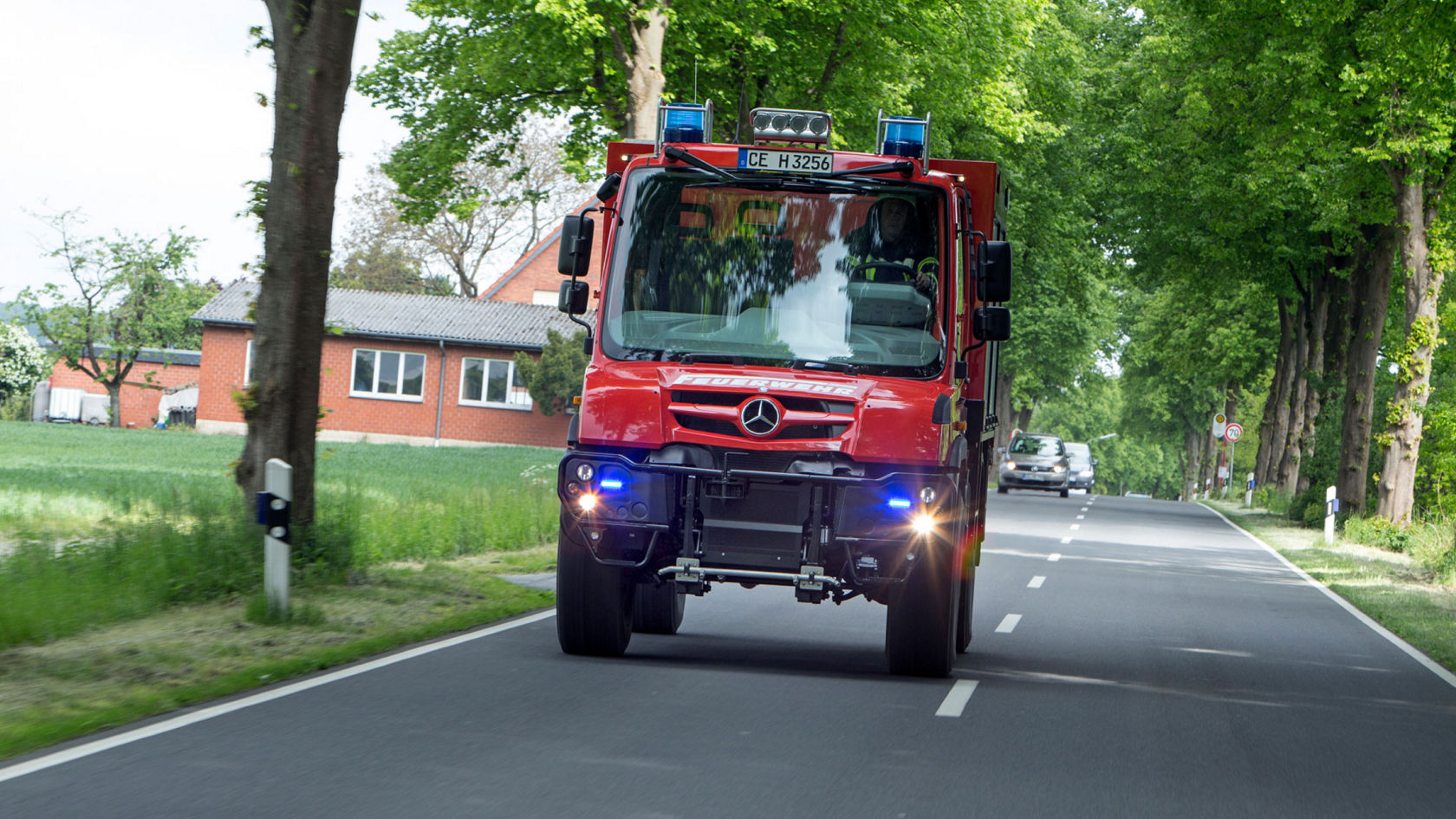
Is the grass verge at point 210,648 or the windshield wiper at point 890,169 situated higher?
the windshield wiper at point 890,169

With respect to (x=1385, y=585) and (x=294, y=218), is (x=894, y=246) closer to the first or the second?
(x=294, y=218)

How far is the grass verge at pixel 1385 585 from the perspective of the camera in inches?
554

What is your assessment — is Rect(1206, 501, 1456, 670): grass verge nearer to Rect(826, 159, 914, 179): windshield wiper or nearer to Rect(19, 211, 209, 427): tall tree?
Rect(826, 159, 914, 179): windshield wiper

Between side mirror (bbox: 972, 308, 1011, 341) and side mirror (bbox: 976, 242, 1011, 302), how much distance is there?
14 cm

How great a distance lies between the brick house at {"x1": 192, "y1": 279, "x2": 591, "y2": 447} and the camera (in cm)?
5238

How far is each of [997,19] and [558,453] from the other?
20.1 meters

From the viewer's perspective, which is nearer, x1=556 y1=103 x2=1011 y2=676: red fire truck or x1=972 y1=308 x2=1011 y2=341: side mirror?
x1=556 y1=103 x2=1011 y2=676: red fire truck

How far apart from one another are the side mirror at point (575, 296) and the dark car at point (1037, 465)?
3738cm

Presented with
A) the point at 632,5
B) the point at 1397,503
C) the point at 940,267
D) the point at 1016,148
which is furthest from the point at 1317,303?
the point at 940,267

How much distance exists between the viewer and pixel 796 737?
745cm

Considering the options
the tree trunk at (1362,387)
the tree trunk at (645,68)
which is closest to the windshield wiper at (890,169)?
the tree trunk at (645,68)

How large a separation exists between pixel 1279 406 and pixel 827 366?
38.7 m

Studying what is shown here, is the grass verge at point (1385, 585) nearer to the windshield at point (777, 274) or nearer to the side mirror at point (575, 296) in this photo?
the windshield at point (777, 274)

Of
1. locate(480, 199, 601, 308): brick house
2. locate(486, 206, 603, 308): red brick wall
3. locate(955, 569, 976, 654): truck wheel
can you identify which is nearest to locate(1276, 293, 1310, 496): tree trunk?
locate(480, 199, 601, 308): brick house
